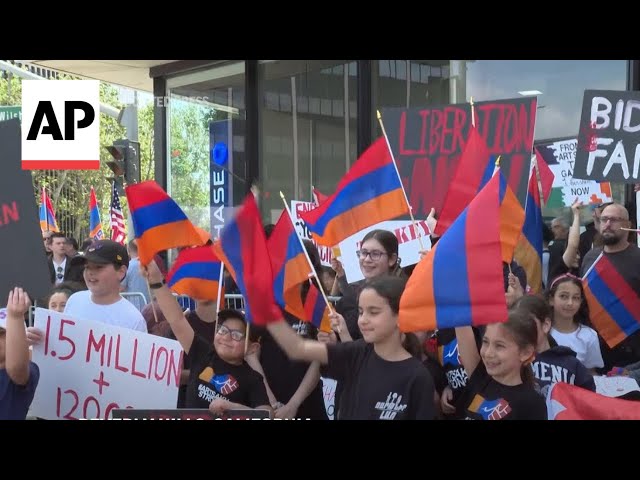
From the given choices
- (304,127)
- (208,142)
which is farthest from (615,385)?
(208,142)

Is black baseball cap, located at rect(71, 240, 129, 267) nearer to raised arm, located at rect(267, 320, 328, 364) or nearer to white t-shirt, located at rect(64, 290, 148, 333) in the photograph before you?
white t-shirt, located at rect(64, 290, 148, 333)

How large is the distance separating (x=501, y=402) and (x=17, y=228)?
221 cm

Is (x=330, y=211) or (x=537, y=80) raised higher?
(x=537, y=80)

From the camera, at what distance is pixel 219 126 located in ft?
46.9

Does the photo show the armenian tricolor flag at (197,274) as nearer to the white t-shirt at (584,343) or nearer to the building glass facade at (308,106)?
the white t-shirt at (584,343)

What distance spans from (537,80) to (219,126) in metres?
5.12

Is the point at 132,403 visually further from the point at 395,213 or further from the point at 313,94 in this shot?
the point at 313,94

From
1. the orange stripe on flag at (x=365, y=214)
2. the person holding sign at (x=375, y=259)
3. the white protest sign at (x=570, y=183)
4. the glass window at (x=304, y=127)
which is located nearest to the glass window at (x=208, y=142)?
the glass window at (x=304, y=127)

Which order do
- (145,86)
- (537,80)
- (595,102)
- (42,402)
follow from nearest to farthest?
(42,402) < (595,102) < (537,80) < (145,86)

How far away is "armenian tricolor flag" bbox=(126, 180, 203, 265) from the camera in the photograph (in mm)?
5539

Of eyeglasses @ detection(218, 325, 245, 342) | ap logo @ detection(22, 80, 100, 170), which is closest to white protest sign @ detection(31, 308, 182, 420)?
eyeglasses @ detection(218, 325, 245, 342)

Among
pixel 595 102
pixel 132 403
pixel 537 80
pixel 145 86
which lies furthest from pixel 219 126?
pixel 132 403

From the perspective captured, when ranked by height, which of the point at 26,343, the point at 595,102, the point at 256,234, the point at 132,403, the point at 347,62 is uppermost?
the point at 347,62
